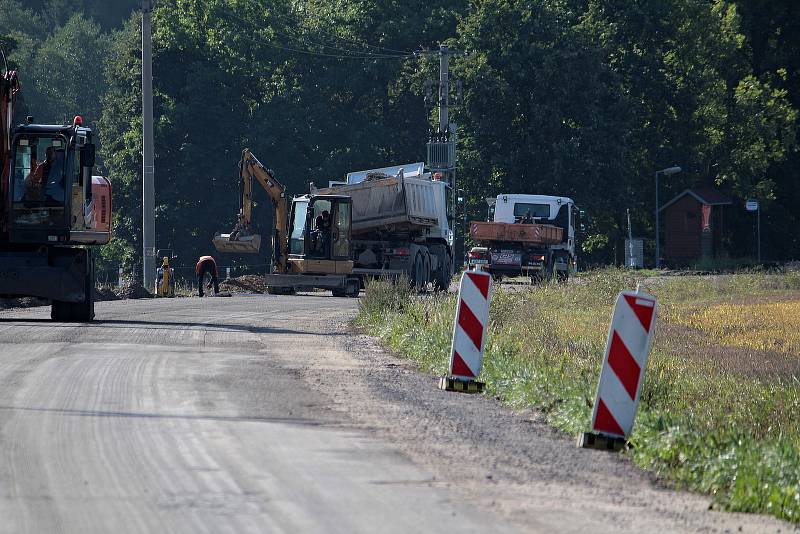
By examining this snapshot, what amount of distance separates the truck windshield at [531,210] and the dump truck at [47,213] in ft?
103

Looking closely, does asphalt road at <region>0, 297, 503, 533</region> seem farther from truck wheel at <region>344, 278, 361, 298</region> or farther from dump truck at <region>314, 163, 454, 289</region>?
dump truck at <region>314, 163, 454, 289</region>

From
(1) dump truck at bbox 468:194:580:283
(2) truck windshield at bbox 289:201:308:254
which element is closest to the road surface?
(2) truck windshield at bbox 289:201:308:254

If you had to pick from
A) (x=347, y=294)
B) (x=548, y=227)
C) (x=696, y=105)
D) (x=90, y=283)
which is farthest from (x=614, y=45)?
(x=90, y=283)

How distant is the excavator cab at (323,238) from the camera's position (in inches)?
1535

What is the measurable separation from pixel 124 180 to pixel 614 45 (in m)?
26.2

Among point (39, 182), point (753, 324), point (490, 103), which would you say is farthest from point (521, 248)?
point (39, 182)

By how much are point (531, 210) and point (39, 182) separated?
3249 centimetres

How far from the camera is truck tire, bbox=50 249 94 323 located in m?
22.6

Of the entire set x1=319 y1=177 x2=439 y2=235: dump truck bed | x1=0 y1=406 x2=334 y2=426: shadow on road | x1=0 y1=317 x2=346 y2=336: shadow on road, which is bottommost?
x1=0 y1=406 x2=334 y2=426: shadow on road

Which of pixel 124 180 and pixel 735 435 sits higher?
pixel 124 180

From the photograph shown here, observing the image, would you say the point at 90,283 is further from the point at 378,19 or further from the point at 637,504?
the point at 378,19

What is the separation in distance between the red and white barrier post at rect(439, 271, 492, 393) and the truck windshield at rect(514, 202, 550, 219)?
130 feet

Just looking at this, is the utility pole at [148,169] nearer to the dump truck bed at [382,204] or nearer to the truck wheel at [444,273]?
the dump truck bed at [382,204]

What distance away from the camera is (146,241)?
136 ft
